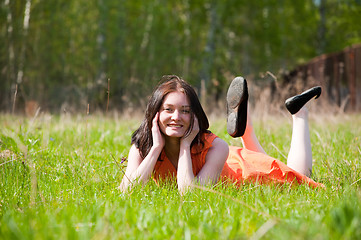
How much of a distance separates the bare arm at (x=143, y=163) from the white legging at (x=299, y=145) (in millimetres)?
1075

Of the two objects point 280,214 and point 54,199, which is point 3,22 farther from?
point 280,214

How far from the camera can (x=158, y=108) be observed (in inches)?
103

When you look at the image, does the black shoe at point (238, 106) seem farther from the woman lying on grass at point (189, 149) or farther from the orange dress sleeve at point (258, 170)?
the orange dress sleeve at point (258, 170)

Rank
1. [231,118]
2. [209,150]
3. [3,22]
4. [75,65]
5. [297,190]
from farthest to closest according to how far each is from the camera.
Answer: [75,65] → [3,22] → [231,118] → [209,150] → [297,190]

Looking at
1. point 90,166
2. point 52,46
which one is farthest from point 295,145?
point 52,46

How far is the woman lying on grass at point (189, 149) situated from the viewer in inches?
96.6

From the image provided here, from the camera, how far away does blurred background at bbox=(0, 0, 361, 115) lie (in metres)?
10.1

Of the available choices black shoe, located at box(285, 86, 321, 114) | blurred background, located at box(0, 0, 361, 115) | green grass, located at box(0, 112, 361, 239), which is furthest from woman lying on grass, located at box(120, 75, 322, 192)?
blurred background, located at box(0, 0, 361, 115)

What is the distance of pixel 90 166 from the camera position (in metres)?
2.89

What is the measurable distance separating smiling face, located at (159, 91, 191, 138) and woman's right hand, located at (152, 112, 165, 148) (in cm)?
4

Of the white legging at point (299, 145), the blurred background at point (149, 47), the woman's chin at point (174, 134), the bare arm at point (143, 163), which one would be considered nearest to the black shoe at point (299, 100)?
the white legging at point (299, 145)

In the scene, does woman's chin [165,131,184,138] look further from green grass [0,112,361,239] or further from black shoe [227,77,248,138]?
black shoe [227,77,248,138]

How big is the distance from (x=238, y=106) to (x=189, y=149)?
0.53m

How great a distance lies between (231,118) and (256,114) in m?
3.69
